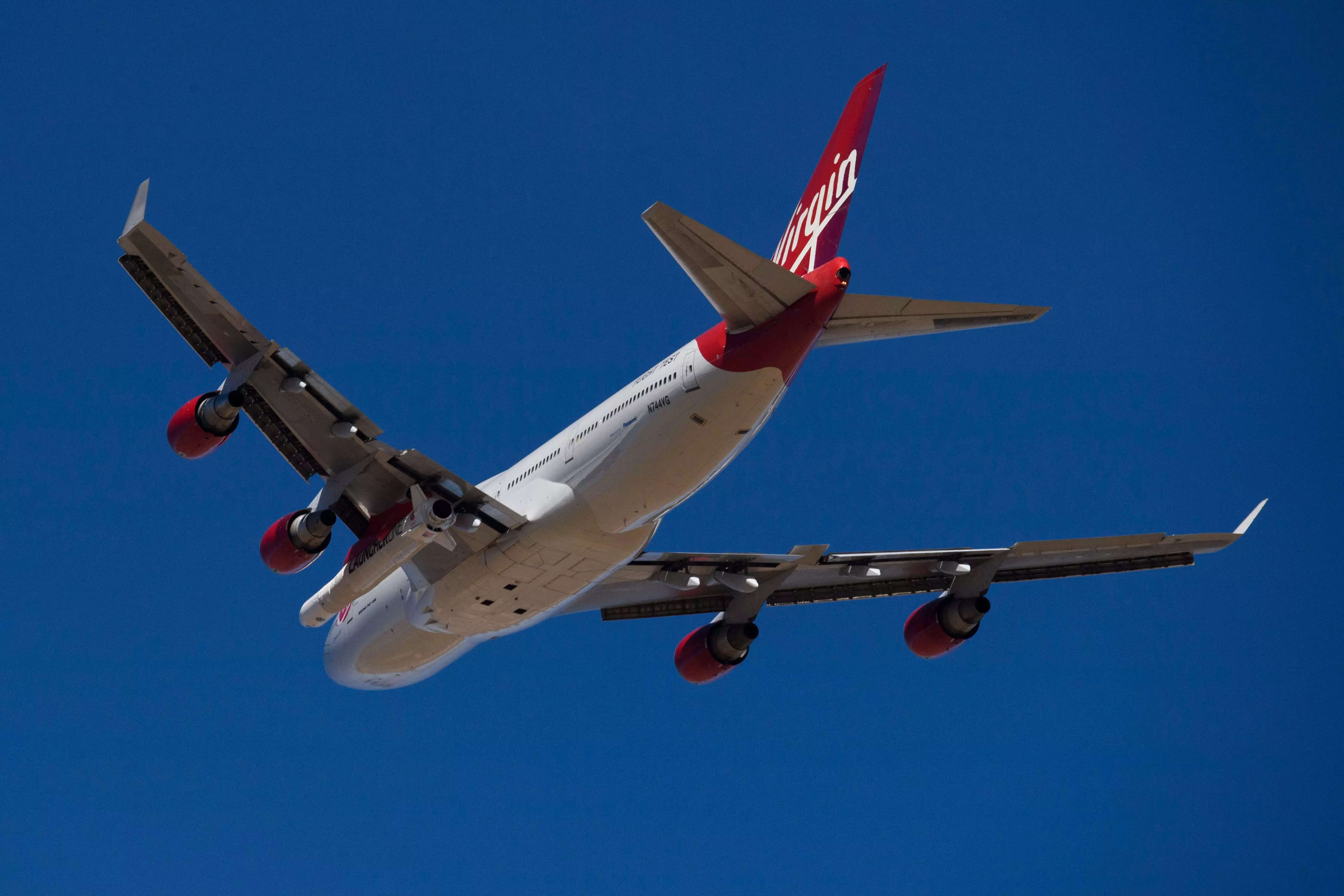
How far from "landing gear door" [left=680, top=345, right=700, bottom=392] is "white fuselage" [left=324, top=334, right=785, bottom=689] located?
0.02 m

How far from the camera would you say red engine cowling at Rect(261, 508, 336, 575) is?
21.2m

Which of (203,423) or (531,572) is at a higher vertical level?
(203,423)

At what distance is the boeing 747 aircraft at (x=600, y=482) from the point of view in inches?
707

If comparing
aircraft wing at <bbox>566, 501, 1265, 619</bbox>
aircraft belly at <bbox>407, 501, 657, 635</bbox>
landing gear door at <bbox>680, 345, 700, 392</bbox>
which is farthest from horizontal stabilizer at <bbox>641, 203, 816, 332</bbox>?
aircraft wing at <bbox>566, 501, 1265, 619</bbox>

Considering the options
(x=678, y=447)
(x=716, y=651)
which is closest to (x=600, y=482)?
(x=678, y=447)

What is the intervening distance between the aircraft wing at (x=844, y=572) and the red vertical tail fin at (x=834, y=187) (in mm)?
6855

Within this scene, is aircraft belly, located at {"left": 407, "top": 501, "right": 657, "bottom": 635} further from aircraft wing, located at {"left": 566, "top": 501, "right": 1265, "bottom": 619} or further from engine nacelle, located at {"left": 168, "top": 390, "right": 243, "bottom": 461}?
engine nacelle, located at {"left": 168, "top": 390, "right": 243, "bottom": 461}

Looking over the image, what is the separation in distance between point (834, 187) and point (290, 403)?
31.0ft

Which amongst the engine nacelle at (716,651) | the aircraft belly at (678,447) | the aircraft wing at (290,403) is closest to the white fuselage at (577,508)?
the aircraft belly at (678,447)

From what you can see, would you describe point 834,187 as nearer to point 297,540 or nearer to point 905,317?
point 905,317

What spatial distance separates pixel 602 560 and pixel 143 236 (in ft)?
28.1

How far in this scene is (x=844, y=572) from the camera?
26438mm

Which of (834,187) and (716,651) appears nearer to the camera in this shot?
(834,187)

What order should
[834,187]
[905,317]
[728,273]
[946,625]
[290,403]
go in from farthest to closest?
[946,625], [290,403], [834,187], [905,317], [728,273]
